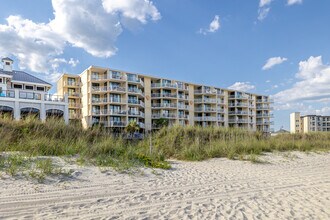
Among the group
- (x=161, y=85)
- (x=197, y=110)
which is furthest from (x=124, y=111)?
(x=197, y=110)

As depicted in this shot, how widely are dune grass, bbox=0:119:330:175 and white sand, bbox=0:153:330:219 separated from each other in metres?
1.16

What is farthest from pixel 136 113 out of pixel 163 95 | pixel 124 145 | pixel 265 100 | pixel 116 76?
pixel 265 100

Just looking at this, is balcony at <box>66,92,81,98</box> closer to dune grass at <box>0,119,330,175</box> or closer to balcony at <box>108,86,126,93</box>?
balcony at <box>108,86,126,93</box>

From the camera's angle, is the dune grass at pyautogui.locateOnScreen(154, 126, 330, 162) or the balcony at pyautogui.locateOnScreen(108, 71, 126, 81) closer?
the dune grass at pyautogui.locateOnScreen(154, 126, 330, 162)

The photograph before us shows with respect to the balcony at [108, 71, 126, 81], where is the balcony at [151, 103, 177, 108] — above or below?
below

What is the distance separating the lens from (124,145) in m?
13.2

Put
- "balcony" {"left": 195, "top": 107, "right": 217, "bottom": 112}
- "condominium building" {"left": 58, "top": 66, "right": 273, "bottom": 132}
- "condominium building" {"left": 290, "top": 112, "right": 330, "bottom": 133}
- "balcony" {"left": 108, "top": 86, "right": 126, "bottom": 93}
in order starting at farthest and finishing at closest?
"condominium building" {"left": 290, "top": 112, "right": 330, "bottom": 133} < "balcony" {"left": 195, "top": 107, "right": 217, "bottom": 112} < "condominium building" {"left": 58, "top": 66, "right": 273, "bottom": 132} < "balcony" {"left": 108, "top": 86, "right": 126, "bottom": 93}

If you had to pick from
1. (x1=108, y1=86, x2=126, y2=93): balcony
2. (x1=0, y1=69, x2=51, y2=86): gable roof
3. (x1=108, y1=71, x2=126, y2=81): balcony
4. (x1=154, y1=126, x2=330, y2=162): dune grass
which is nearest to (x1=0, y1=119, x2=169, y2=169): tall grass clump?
(x1=154, y1=126, x2=330, y2=162): dune grass

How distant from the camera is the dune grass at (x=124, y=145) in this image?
33.1 ft

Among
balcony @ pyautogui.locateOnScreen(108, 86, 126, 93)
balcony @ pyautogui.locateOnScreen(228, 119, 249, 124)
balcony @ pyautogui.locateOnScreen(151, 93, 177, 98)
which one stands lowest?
balcony @ pyautogui.locateOnScreen(228, 119, 249, 124)

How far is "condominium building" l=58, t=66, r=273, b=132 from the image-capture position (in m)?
49.8

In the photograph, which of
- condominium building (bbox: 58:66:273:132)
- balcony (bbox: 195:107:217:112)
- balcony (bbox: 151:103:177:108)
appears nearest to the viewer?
condominium building (bbox: 58:66:273:132)

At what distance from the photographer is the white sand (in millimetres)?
5111

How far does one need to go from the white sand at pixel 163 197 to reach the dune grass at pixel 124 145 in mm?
1157
